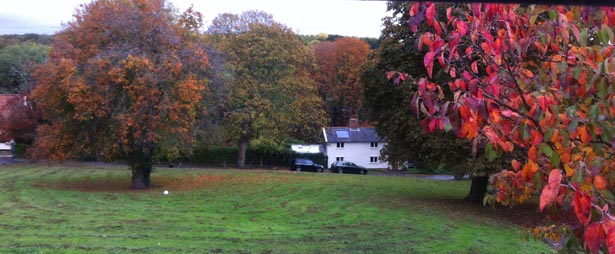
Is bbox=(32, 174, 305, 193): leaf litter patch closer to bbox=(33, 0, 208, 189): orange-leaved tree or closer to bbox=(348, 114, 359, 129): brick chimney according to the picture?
bbox=(33, 0, 208, 189): orange-leaved tree

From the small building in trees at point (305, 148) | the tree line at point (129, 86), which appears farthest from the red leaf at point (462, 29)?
the small building in trees at point (305, 148)

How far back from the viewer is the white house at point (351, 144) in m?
55.8

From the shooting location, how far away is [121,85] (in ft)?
75.7

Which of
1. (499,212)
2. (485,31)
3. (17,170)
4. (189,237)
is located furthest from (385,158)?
(17,170)

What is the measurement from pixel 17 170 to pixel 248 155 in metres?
20.5

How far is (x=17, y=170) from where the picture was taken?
3397cm

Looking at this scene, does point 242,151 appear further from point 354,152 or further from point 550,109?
point 550,109

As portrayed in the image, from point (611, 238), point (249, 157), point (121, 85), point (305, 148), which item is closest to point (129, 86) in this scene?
point (121, 85)

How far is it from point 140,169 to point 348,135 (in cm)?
3270

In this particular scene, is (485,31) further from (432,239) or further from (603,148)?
(432,239)

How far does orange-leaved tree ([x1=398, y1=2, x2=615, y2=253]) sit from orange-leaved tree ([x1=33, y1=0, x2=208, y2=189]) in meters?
19.6

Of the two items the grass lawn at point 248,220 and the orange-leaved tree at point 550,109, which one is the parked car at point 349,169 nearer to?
the grass lawn at point 248,220

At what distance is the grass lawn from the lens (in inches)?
A: 440

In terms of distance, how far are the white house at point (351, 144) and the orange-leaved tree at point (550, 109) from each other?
50.8m
